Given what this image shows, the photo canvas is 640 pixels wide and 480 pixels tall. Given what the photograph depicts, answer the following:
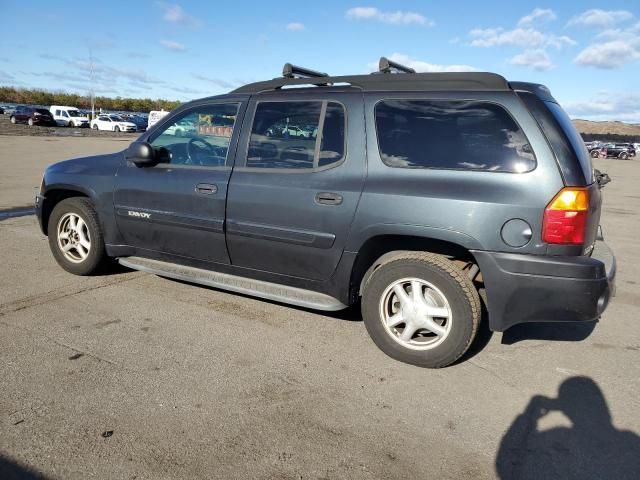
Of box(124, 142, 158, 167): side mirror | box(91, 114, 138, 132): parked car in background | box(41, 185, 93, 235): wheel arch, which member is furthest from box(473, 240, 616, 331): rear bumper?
box(91, 114, 138, 132): parked car in background

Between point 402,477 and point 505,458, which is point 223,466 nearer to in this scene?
point 402,477

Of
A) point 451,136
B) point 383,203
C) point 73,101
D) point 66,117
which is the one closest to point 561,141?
point 451,136

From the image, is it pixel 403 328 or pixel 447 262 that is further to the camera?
pixel 403 328

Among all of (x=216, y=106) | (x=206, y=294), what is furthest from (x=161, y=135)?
(x=206, y=294)

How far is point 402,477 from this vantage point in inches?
90.5

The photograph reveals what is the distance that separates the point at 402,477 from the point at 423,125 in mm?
2075

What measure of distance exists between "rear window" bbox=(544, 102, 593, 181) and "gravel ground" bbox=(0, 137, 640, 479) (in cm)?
133

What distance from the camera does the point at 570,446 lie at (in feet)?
8.39

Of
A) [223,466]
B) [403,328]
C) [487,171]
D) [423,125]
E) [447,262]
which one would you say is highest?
[423,125]

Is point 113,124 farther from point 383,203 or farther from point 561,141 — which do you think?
point 561,141

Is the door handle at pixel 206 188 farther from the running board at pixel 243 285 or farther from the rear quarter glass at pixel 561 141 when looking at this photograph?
the rear quarter glass at pixel 561 141

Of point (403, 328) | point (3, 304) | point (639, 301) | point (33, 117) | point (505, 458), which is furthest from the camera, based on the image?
point (33, 117)

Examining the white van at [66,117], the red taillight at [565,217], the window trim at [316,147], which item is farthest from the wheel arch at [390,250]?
the white van at [66,117]

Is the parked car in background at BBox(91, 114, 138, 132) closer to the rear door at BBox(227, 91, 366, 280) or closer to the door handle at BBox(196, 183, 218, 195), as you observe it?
the door handle at BBox(196, 183, 218, 195)
